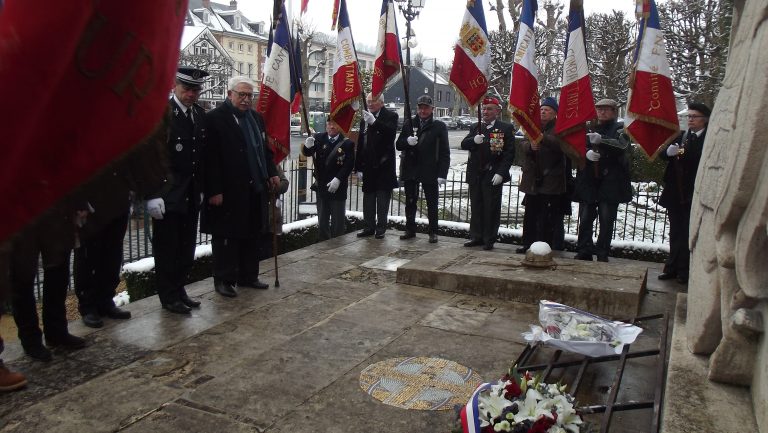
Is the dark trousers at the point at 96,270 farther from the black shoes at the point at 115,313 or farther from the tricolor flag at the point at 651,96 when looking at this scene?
the tricolor flag at the point at 651,96

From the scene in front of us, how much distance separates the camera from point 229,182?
216 inches

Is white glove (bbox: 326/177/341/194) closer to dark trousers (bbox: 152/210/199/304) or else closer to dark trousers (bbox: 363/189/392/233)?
dark trousers (bbox: 363/189/392/233)

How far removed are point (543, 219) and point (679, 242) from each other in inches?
63.5

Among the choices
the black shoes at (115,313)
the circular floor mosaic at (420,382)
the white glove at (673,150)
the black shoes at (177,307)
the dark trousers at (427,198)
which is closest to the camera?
the circular floor mosaic at (420,382)

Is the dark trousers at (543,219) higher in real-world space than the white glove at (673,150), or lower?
lower

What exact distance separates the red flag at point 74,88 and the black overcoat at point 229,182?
4.45m

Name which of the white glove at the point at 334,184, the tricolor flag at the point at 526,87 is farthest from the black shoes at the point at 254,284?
the tricolor flag at the point at 526,87

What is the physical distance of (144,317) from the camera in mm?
4922

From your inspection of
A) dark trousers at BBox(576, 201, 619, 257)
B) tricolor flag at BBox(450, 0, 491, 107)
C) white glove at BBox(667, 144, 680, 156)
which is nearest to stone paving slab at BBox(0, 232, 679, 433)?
dark trousers at BBox(576, 201, 619, 257)

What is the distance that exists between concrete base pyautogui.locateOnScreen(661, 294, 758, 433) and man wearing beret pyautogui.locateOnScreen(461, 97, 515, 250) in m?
4.52

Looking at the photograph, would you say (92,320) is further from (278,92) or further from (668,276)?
(668,276)

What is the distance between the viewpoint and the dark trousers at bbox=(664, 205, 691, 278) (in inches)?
252

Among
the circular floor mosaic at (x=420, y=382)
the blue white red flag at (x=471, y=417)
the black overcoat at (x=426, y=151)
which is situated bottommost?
the circular floor mosaic at (x=420, y=382)

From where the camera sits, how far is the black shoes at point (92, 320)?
464cm
